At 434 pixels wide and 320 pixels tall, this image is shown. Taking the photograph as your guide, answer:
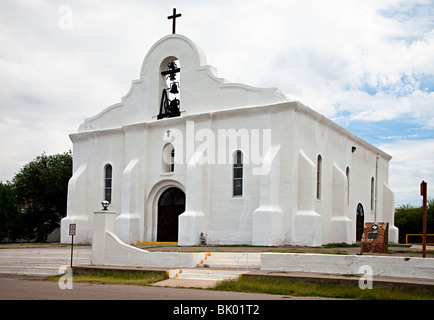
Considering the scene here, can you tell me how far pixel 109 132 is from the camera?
2916cm

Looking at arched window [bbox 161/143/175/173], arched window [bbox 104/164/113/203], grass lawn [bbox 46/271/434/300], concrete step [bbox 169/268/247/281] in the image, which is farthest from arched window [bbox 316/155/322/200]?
grass lawn [bbox 46/271/434/300]

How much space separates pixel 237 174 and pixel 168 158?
4.30 metres

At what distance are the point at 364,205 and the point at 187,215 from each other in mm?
13082

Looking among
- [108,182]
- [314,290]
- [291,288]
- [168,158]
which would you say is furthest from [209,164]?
[314,290]

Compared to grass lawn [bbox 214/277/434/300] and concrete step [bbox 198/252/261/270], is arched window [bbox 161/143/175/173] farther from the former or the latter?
grass lawn [bbox 214/277/434/300]

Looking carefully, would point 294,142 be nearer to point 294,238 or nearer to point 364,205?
point 294,238

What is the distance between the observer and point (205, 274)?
15.7 meters

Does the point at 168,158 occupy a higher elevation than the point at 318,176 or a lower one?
higher

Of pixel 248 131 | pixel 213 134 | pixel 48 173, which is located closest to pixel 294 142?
pixel 248 131

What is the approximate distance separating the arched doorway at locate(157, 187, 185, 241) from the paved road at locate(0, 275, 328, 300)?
11.9m

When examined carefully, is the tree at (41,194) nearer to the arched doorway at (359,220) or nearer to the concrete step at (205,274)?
the arched doorway at (359,220)

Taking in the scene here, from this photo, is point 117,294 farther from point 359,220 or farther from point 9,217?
point 9,217

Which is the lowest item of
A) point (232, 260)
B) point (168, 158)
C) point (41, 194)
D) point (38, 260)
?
point (38, 260)

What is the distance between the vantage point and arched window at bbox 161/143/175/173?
2669 cm
